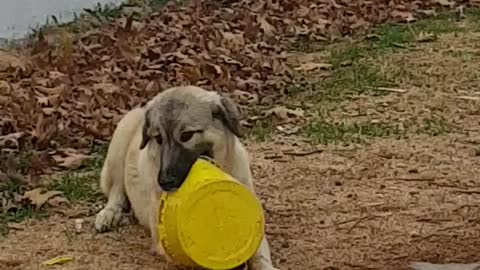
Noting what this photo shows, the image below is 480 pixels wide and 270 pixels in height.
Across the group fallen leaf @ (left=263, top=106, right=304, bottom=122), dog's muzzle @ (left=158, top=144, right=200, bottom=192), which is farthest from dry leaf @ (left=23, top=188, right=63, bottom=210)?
fallen leaf @ (left=263, top=106, right=304, bottom=122)

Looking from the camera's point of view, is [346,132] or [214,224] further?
[346,132]

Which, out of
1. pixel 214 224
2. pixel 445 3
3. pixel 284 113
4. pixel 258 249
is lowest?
pixel 445 3

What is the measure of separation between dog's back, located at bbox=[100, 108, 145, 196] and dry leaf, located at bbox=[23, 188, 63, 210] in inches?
11.6

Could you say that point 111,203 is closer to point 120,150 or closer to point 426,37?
point 120,150

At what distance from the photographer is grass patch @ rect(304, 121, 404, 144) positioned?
781 centimetres

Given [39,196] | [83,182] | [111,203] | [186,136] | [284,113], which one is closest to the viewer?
[186,136]

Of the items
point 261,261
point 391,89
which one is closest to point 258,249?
point 261,261

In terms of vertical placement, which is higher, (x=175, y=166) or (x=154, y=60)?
(x=175, y=166)

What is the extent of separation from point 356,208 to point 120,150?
4.11ft

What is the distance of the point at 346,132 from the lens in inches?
314

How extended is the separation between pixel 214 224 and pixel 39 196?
173cm

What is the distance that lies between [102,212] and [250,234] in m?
1.26

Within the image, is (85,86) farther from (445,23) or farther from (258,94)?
(445,23)

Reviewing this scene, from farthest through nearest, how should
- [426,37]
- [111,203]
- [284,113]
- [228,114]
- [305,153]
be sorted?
[426,37]
[284,113]
[305,153]
[111,203]
[228,114]
